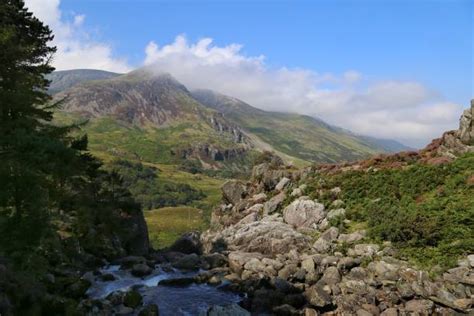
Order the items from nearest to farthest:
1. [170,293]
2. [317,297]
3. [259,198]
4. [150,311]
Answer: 1. [150,311]
2. [317,297]
3. [170,293]
4. [259,198]

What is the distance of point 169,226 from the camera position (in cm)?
17200

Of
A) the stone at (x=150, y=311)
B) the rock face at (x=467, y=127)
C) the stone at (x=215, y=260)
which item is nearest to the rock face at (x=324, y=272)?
the stone at (x=215, y=260)

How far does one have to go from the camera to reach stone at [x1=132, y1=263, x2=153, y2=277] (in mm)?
40219

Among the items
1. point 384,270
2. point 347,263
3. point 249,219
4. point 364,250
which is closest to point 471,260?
point 384,270

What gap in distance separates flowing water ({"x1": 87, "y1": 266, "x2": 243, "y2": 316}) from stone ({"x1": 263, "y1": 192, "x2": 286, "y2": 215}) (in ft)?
69.3

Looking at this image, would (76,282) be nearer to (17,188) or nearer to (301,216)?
(17,188)

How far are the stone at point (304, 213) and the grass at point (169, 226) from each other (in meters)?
93.7

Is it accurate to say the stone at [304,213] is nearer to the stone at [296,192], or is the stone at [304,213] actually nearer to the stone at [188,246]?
the stone at [296,192]

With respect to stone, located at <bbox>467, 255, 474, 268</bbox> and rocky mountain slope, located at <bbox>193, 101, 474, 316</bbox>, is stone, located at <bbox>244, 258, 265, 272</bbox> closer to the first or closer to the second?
rocky mountain slope, located at <bbox>193, 101, 474, 316</bbox>

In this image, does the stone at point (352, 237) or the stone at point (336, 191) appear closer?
the stone at point (352, 237)

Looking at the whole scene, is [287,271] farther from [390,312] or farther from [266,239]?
[390,312]

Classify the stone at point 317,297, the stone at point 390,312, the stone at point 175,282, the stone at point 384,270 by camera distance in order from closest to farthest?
the stone at point 390,312, the stone at point 317,297, the stone at point 384,270, the stone at point 175,282

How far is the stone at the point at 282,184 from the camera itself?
64.2 metres

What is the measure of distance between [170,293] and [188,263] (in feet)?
28.2
